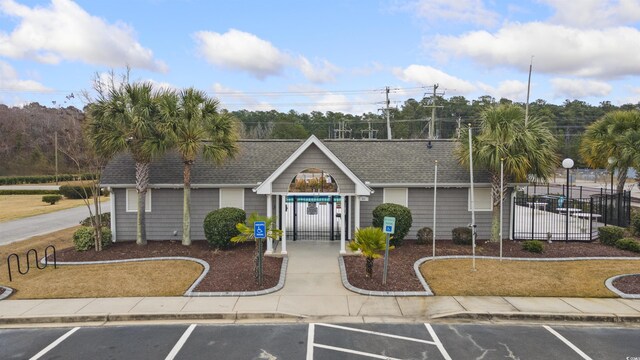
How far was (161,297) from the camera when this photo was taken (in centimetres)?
1209

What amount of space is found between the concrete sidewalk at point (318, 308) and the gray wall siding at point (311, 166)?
16.4 ft

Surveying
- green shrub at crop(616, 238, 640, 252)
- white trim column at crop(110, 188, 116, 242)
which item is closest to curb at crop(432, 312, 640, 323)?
green shrub at crop(616, 238, 640, 252)

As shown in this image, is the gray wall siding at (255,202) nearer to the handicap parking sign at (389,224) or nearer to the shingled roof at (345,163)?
the shingled roof at (345,163)

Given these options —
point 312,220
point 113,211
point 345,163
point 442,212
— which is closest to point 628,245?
point 442,212

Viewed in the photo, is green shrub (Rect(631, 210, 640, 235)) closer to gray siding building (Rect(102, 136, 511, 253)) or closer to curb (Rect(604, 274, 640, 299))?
gray siding building (Rect(102, 136, 511, 253))

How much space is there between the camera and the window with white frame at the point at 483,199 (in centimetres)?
1927

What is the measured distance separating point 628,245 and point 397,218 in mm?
8920

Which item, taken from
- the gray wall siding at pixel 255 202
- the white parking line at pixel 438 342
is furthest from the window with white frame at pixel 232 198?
the white parking line at pixel 438 342

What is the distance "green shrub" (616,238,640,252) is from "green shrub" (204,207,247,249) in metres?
15.0

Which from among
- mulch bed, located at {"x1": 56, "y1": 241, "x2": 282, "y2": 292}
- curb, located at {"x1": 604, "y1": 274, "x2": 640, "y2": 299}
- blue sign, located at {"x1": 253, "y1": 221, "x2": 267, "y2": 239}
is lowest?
curb, located at {"x1": 604, "y1": 274, "x2": 640, "y2": 299}

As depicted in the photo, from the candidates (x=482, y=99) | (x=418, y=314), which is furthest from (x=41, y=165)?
(x=482, y=99)

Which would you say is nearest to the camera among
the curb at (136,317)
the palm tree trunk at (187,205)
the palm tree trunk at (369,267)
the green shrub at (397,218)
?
the curb at (136,317)

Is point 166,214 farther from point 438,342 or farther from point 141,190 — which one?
point 438,342

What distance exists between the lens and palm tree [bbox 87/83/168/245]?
16797 millimetres
